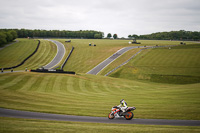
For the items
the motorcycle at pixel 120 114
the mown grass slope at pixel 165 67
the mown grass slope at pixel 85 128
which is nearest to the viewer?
the mown grass slope at pixel 85 128

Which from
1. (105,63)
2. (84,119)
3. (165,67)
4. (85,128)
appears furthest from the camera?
(105,63)

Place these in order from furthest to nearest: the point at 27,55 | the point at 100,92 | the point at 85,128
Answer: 1. the point at 27,55
2. the point at 100,92
3. the point at 85,128

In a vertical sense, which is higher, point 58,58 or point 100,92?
point 58,58

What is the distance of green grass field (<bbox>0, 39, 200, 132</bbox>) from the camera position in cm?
1505

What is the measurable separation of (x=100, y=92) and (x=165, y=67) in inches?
1412

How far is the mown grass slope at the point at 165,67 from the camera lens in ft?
173

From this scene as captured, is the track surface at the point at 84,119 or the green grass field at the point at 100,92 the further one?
the track surface at the point at 84,119

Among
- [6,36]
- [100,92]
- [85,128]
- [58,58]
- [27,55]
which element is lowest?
[100,92]

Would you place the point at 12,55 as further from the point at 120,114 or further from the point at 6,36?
the point at 120,114

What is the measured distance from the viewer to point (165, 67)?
6050 centimetres

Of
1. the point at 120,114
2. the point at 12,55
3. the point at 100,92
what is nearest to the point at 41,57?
the point at 12,55

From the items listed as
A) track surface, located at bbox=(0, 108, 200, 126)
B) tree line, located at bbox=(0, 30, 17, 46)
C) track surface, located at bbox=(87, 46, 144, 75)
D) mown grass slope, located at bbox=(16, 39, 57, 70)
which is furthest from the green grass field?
tree line, located at bbox=(0, 30, 17, 46)

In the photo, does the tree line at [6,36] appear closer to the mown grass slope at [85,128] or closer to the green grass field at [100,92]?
the green grass field at [100,92]

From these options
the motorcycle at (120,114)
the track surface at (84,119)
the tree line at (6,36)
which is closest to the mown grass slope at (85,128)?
the track surface at (84,119)
